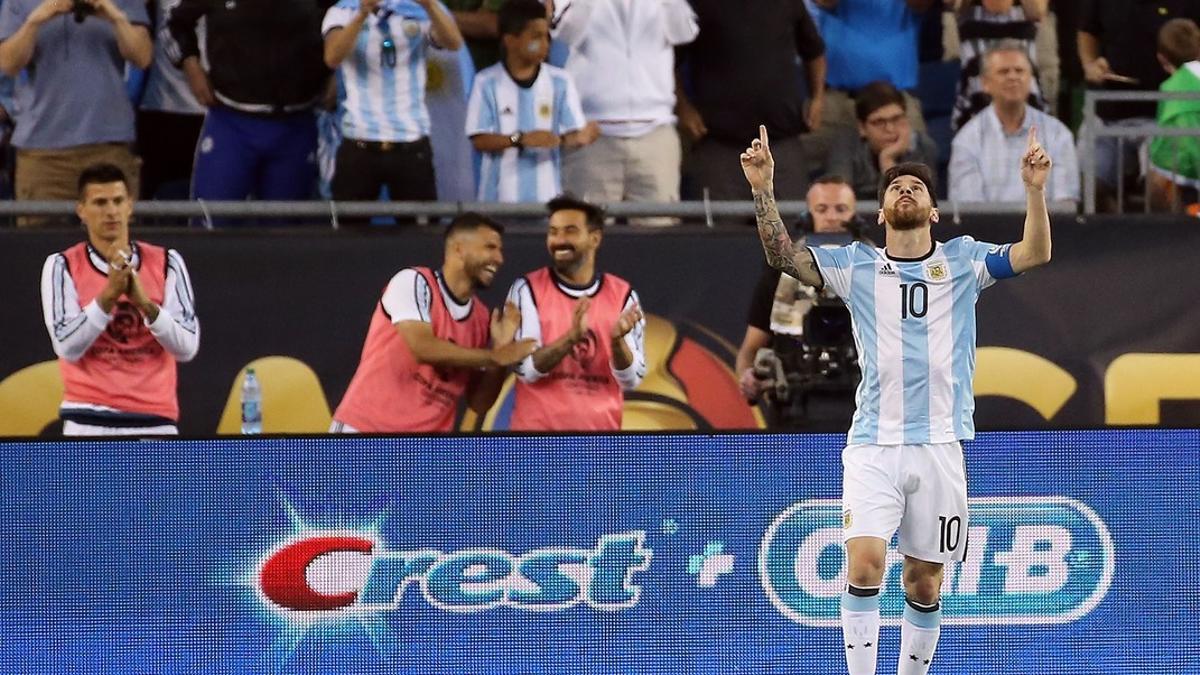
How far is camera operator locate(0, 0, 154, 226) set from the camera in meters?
11.7

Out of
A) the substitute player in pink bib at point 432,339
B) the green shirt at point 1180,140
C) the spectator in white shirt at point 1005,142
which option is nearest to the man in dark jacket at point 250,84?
the substitute player in pink bib at point 432,339

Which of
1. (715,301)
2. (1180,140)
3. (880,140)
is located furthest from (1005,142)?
(715,301)

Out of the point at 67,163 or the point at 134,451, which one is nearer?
the point at 134,451

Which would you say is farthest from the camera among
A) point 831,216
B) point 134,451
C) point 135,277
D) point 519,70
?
point 519,70

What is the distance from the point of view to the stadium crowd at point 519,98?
11688 millimetres

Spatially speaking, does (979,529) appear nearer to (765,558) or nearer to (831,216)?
(765,558)

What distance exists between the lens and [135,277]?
9688 mm

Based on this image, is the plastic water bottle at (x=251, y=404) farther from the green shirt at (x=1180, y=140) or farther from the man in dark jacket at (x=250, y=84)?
the green shirt at (x=1180, y=140)

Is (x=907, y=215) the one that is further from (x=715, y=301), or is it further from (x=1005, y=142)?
(x=1005, y=142)

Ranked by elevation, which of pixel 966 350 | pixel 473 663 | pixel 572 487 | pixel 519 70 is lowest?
pixel 473 663

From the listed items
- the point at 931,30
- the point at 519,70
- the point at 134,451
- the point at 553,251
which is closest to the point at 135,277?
the point at 134,451

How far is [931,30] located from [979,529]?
5056 millimetres

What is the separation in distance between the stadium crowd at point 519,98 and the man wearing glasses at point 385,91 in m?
0.01

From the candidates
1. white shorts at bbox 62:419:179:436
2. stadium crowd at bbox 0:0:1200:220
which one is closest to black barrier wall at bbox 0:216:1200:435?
stadium crowd at bbox 0:0:1200:220
